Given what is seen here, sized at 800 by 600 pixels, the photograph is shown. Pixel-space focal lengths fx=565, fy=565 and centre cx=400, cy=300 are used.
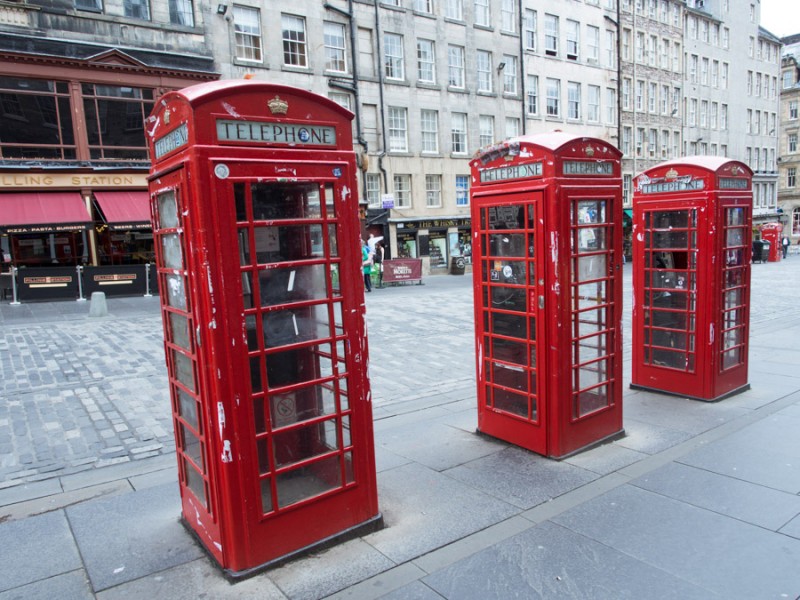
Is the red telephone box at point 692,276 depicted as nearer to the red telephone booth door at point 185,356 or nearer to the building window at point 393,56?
the red telephone booth door at point 185,356

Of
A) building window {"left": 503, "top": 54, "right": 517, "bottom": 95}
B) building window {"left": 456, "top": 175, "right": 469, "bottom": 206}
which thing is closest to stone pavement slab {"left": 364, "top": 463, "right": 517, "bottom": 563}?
building window {"left": 456, "top": 175, "right": 469, "bottom": 206}

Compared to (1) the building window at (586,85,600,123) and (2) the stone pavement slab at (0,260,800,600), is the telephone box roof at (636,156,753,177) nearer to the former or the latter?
(2) the stone pavement slab at (0,260,800,600)

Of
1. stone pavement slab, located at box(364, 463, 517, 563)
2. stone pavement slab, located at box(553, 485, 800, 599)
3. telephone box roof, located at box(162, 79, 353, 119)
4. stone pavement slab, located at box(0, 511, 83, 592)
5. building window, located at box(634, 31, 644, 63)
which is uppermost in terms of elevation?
building window, located at box(634, 31, 644, 63)

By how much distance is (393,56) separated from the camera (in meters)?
26.9

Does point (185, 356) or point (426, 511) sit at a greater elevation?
point (185, 356)

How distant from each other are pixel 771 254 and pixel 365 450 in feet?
113

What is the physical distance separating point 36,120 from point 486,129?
20.6 metres

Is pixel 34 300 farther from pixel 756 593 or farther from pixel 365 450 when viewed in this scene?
pixel 756 593

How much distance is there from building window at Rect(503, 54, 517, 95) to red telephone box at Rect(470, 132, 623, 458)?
28184mm

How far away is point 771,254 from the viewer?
3116 centimetres

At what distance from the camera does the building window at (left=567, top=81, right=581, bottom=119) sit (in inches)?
1334

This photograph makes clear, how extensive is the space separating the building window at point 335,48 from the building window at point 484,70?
7903 mm

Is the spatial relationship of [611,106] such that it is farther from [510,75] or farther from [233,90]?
[233,90]

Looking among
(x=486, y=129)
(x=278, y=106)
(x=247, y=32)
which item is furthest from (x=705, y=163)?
(x=486, y=129)
